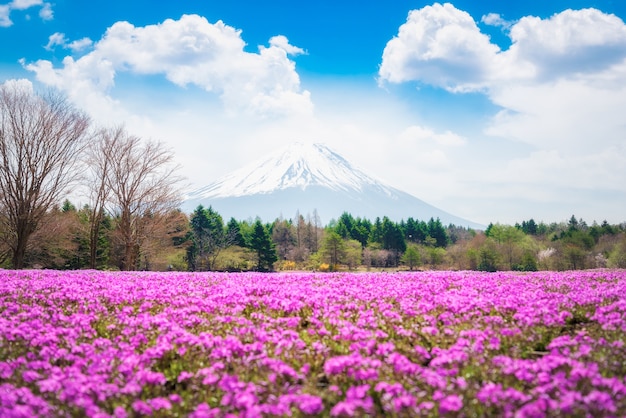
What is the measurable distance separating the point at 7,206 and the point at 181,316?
22404mm

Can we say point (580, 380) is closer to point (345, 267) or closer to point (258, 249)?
point (258, 249)

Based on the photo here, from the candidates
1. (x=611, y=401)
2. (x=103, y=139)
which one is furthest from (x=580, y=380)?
(x=103, y=139)

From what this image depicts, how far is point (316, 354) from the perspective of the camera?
5.74m

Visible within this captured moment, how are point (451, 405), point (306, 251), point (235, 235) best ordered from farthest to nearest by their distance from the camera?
point (306, 251) < point (235, 235) < point (451, 405)

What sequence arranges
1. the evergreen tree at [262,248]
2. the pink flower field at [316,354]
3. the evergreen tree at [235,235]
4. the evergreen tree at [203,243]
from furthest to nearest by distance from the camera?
the evergreen tree at [235,235] < the evergreen tree at [262,248] < the evergreen tree at [203,243] < the pink flower field at [316,354]

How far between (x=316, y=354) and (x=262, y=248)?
233ft

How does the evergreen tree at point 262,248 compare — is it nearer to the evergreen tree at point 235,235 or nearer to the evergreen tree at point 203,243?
the evergreen tree at point 235,235

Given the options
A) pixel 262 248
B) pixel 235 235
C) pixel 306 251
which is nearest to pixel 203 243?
pixel 235 235

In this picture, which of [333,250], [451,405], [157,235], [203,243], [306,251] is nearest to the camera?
[451,405]

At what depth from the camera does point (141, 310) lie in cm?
834

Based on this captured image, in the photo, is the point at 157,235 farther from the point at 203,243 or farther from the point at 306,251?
the point at 306,251

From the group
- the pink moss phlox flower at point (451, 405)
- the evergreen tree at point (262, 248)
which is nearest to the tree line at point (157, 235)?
the evergreen tree at point (262, 248)

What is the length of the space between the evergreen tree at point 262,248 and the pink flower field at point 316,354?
2623 inches

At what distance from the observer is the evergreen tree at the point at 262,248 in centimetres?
7588
